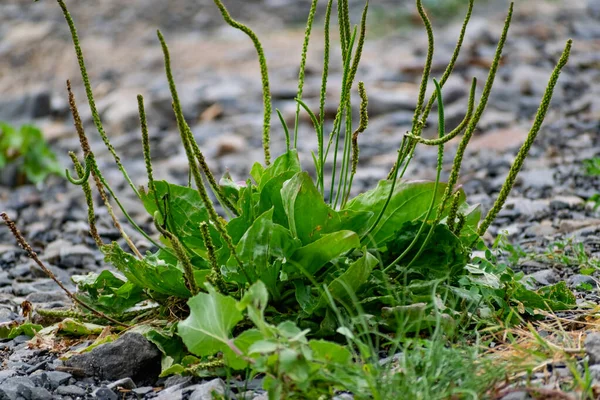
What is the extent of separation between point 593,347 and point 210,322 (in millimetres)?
909

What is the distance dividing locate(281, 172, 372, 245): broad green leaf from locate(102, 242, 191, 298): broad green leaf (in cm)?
36

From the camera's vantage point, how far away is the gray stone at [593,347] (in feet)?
6.01

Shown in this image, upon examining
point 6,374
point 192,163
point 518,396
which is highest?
point 192,163

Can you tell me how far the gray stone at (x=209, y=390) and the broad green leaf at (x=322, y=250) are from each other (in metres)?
0.36

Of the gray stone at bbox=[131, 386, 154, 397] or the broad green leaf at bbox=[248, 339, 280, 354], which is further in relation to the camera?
the gray stone at bbox=[131, 386, 154, 397]

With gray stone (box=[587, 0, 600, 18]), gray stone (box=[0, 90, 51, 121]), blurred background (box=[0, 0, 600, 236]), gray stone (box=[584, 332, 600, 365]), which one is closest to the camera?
gray stone (box=[584, 332, 600, 365])

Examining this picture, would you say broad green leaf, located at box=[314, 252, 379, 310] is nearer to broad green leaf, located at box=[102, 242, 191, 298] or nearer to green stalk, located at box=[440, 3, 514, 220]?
green stalk, located at box=[440, 3, 514, 220]

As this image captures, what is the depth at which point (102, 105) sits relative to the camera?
26.3 ft

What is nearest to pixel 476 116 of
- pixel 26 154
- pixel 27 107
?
pixel 26 154

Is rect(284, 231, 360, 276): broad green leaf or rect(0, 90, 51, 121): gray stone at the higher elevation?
rect(284, 231, 360, 276): broad green leaf

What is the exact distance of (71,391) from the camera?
2.04 metres

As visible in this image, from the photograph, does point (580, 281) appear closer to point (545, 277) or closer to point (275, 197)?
point (545, 277)

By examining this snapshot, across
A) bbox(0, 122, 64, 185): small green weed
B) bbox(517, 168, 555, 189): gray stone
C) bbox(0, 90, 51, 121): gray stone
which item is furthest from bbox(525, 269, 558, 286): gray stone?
bbox(0, 90, 51, 121): gray stone

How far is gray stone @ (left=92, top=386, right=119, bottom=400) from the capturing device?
2016 millimetres
